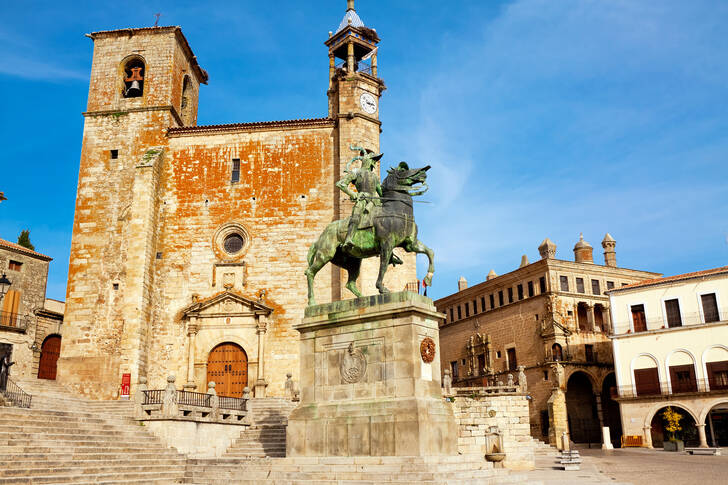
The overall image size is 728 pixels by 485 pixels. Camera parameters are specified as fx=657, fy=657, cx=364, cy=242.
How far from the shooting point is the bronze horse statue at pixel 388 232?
1198 cm

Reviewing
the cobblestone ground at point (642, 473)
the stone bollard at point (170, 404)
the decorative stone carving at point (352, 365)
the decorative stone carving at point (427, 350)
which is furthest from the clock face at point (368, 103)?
the decorative stone carving at point (427, 350)

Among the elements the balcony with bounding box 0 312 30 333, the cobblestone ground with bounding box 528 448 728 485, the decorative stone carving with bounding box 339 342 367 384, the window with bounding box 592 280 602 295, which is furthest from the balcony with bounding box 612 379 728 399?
the balcony with bounding box 0 312 30 333

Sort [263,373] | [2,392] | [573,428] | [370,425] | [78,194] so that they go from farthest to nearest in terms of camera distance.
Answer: [573,428] → [78,194] → [263,373] → [2,392] → [370,425]

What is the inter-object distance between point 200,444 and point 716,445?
86.7ft

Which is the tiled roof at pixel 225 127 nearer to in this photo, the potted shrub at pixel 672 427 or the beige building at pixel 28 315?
the beige building at pixel 28 315

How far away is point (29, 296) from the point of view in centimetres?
3322

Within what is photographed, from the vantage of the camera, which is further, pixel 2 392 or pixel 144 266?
pixel 144 266

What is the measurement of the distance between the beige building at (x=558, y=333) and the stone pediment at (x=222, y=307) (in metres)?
22.2

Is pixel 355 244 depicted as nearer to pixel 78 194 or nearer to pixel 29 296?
pixel 78 194

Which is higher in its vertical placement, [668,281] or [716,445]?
[668,281]

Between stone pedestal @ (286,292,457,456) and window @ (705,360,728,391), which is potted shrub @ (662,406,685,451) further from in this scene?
stone pedestal @ (286,292,457,456)

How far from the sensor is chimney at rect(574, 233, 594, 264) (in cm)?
4556

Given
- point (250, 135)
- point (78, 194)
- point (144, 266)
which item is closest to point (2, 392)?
point (144, 266)

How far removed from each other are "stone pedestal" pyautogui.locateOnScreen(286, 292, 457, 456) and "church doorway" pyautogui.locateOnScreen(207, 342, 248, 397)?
13655 millimetres
